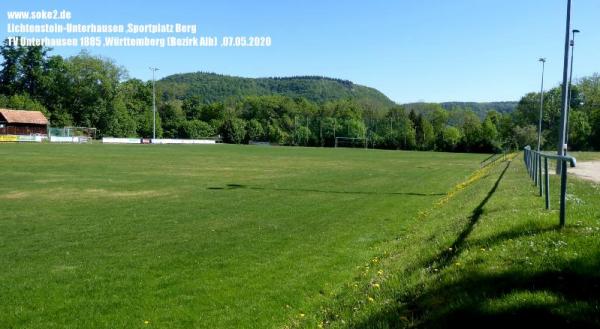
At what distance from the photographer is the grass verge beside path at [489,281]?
451cm

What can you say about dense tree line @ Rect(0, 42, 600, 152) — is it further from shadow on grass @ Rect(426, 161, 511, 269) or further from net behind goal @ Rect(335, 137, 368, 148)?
shadow on grass @ Rect(426, 161, 511, 269)

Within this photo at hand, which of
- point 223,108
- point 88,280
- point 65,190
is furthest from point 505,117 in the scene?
point 88,280

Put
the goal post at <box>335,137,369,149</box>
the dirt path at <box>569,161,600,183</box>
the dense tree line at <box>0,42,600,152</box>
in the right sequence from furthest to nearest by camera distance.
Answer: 1. the goal post at <box>335,137,369,149</box>
2. the dense tree line at <box>0,42,600,152</box>
3. the dirt path at <box>569,161,600,183</box>

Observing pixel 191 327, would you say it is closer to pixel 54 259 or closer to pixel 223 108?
pixel 54 259

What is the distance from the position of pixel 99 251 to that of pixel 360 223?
22.5ft

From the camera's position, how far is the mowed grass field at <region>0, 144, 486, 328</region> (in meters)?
6.55

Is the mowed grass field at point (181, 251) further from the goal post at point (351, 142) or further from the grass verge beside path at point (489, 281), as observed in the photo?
the goal post at point (351, 142)

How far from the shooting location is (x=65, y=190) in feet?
63.8

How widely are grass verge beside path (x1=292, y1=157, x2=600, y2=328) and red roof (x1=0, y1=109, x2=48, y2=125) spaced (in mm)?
104439

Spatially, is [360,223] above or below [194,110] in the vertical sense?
below

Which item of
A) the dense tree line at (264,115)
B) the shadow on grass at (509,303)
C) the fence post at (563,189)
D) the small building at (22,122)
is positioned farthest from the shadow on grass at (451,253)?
the small building at (22,122)

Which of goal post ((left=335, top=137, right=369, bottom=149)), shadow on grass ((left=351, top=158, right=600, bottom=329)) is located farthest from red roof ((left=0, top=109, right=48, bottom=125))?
shadow on grass ((left=351, top=158, right=600, bottom=329))

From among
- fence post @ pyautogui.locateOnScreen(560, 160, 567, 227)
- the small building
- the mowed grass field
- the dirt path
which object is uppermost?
the small building

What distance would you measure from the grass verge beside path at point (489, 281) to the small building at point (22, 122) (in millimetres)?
104509
